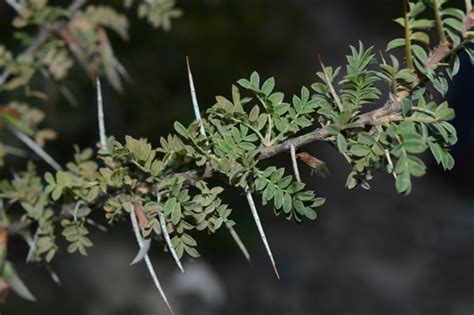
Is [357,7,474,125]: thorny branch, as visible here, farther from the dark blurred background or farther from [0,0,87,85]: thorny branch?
the dark blurred background

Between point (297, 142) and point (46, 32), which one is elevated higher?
point (46, 32)

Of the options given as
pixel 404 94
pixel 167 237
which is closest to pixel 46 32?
pixel 167 237

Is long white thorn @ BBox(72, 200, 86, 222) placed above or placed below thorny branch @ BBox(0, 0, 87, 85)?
below

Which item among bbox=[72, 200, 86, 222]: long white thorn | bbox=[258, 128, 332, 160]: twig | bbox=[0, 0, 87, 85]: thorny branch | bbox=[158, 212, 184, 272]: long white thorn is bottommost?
bbox=[158, 212, 184, 272]: long white thorn

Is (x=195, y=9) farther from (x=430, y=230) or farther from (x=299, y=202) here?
(x=299, y=202)

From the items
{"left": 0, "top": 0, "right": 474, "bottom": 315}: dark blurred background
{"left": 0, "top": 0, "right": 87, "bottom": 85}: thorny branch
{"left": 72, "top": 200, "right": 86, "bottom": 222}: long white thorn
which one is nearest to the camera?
{"left": 72, "top": 200, "right": 86, "bottom": 222}: long white thorn

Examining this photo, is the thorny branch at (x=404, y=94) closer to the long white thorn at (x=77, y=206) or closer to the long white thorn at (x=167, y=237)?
the long white thorn at (x=167, y=237)

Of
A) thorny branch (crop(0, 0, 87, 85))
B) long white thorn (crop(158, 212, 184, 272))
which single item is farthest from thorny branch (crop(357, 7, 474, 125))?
thorny branch (crop(0, 0, 87, 85))

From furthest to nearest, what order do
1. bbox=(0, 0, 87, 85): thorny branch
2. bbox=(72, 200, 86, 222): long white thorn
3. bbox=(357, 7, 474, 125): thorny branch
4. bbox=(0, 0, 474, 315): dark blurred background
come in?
bbox=(0, 0, 474, 315): dark blurred background < bbox=(0, 0, 87, 85): thorny branch < bbox=(72, 200, 86, 222): long white thorn < bbox=(357, 7, 474, 125): thorny branch

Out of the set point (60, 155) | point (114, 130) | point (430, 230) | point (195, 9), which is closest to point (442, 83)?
point (114, 130)

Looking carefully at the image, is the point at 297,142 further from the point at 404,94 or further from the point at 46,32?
the point at 46,32
